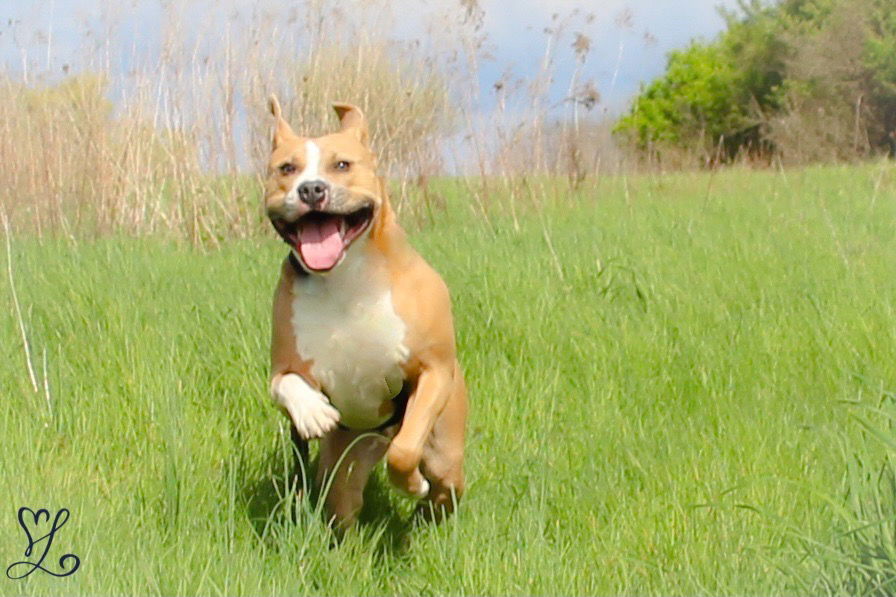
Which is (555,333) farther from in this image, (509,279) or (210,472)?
(210,472)

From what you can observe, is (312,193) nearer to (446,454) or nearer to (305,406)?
(305,406)

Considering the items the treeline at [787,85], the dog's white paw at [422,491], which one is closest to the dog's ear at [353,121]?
the dog's white paw at [422,491]

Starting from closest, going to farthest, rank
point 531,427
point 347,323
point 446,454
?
point 347,323 → point 446,454 → point 531,427

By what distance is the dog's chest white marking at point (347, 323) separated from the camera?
3041 millimetres

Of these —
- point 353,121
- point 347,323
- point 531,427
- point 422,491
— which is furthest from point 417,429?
point 531,427

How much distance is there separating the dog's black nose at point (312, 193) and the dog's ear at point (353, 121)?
0.42 meters

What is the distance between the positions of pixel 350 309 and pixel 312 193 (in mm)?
371

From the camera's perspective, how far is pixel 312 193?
288 centimetres

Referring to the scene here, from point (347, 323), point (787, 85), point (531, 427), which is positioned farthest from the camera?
point (787, 85)

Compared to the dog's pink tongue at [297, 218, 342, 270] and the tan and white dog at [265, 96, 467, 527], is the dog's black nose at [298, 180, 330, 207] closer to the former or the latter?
the tan and white dog at [265, 96, 467, 527]

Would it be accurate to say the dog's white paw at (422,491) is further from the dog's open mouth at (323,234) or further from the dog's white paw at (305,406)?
the dog's open mouth at (323,234)

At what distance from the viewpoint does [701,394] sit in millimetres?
4277

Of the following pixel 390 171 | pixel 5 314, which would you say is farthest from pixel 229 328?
pixel 390 171

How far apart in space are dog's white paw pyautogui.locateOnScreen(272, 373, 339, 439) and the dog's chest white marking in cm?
10
